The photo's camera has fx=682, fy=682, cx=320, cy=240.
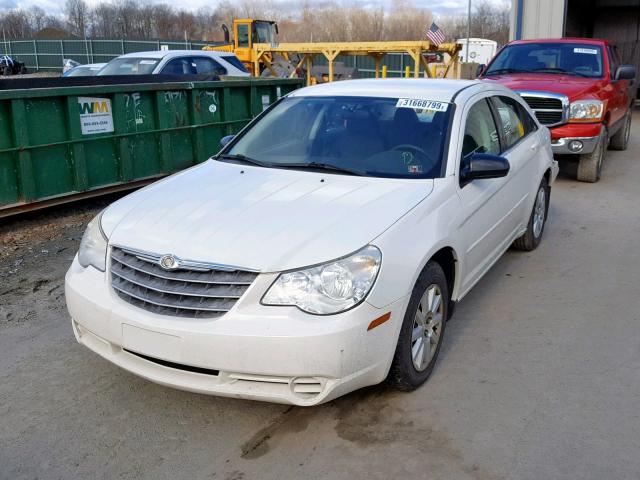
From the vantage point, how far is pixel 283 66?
25.0 metres

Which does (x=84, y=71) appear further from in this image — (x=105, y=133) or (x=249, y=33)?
(x=249, y=33)

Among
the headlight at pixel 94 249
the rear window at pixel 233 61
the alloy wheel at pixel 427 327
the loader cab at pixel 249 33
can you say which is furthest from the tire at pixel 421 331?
the loader cab at pixel 249 33

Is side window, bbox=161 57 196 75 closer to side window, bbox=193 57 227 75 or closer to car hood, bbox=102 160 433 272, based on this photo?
side window, bbox=193 57 227 75

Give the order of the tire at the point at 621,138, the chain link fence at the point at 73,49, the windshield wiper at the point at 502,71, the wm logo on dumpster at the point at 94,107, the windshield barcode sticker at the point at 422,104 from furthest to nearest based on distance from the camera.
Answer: the chain link fence at the point at 73,49 → the tire at the point at 621,138 → the windshield wiper at the point at 502,71 → the wm logo on dumpster at the point at 94,107 → the windshield barcode sticker at the point at 422,104

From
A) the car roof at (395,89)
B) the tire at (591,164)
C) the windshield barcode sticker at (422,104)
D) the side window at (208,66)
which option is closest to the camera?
the windshield barcode sticker at (422,104)

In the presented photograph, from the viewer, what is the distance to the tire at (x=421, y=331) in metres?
3.49

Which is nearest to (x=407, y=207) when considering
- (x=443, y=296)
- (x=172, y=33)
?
A: (x=443, y=296)

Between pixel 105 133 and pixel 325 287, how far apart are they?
524 centimetres

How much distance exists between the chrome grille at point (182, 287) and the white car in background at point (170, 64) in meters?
9.26

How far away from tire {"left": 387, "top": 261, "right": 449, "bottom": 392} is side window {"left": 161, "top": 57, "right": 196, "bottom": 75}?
30.9 ft

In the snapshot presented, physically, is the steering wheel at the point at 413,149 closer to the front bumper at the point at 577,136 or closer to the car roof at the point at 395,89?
the car roof at the point at 395,89

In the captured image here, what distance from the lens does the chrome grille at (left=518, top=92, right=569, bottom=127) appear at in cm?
901

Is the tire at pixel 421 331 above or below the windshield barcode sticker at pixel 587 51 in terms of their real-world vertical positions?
below

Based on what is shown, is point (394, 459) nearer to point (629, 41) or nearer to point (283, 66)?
point (283, 66)
